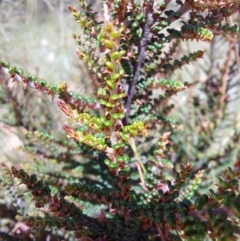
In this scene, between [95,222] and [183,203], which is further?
[95,222]

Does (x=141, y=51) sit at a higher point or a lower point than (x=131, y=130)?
higher

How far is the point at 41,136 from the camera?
878 millimetres

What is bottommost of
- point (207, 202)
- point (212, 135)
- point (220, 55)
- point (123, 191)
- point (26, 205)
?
point (207, 202)

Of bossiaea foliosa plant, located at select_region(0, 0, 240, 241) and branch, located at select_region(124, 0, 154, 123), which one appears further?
branch, located at select_region(124, 0, 154, 123)

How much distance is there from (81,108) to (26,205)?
336 millimetres

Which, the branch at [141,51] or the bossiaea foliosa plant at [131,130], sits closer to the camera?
the bossiaea foliosa plant at [131,130]

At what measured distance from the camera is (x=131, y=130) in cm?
53

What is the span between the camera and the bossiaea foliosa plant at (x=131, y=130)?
1.51 feet

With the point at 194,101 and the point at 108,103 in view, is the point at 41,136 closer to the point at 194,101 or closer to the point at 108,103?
the point at 108,103

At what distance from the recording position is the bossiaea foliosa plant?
462 millimetres

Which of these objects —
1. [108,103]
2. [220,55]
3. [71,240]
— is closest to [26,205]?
[71,240]

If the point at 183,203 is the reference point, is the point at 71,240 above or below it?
above

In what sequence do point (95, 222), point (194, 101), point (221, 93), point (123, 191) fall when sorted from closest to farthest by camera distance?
1. point (123, 191)
2. point (95, 222)
3. point (221, 93)
4. point (194, 101)

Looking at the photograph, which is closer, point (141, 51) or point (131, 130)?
point (131, 130)
